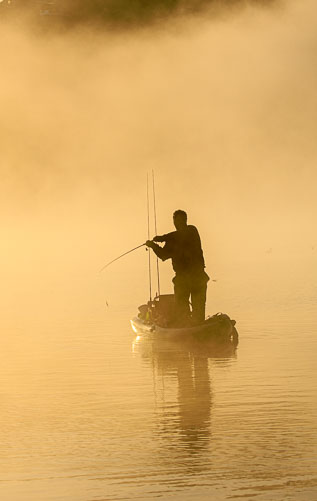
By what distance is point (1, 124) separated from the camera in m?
186

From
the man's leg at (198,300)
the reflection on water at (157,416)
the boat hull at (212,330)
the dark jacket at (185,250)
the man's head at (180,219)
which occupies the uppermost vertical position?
the man's head at (180,219)

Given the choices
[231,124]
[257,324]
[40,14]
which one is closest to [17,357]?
[257,324]

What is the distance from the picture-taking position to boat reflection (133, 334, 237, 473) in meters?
12.1

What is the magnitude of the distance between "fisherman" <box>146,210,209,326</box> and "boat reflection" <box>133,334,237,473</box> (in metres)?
0.68

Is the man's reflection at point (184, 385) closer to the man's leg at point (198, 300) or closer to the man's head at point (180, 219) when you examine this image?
the man's leg at point (198, 300)

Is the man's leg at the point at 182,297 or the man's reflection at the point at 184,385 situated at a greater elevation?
the man's leg at the point at 182,297

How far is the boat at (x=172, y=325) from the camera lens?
20.3m

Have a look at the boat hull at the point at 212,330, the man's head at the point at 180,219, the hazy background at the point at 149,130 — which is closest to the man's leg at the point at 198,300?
the boat hull at the point at 212,330

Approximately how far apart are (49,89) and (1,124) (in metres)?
6.89

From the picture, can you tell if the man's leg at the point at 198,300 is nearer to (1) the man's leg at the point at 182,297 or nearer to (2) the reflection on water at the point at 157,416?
(1) the man's leg at the point at 182,297

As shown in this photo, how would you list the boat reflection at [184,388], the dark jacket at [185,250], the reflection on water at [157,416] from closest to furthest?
the reflection on water at [157,416], the boat reflection at [184,388], the dark jacket at [185,250]

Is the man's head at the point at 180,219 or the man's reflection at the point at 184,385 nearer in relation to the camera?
the man's reflection at the point at 184,385

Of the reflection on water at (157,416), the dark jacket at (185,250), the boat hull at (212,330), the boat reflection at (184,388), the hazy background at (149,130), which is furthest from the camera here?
the hazy background at (149,130)

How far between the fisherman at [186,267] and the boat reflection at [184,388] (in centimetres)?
68
